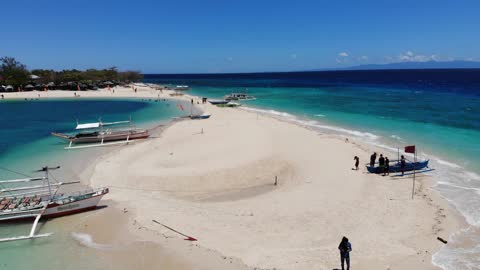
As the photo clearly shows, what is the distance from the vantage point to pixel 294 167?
23625 millimetres

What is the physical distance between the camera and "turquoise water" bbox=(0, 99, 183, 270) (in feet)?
44.3

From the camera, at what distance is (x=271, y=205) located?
17703 mm

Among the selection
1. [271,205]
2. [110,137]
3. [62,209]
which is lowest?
[62,209]

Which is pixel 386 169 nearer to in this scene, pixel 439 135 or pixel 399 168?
pixel 399 168

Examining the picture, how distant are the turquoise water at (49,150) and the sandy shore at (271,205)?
1.54m

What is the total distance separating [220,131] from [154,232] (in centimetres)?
2212

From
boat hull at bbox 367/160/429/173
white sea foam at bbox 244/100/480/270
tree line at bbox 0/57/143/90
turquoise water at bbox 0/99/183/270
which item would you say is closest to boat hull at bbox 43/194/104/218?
turquoise water at bbox 0/99/183/270

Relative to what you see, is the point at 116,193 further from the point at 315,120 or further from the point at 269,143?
the point at 315,120

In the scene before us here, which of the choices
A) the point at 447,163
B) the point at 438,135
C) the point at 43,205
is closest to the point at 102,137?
the point at 43,205

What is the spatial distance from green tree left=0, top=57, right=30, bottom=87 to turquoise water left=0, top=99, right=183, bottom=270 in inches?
746

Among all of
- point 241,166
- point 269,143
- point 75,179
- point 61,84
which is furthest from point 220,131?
point 61,84

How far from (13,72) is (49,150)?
235 feet

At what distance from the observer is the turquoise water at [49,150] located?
44.3 ft

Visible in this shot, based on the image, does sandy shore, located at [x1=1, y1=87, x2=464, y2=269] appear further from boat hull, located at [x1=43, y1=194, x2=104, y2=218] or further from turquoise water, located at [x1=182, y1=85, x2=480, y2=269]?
boat hull, located at [x1=43, y1=194, x2=104, y2=218]
